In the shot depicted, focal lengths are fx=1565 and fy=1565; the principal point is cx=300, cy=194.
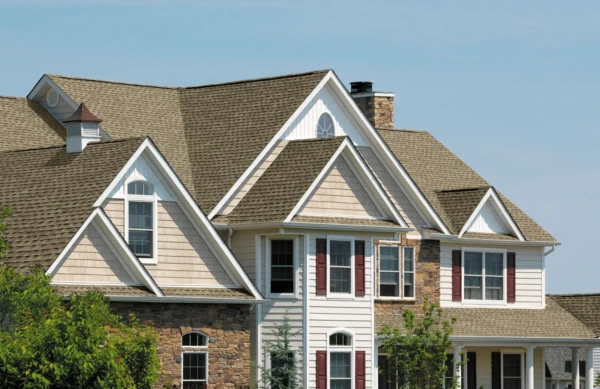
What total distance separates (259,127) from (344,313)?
6.36 meters

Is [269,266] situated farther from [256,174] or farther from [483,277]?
[483,277]

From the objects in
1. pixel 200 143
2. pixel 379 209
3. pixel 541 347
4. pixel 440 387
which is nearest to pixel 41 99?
pixel 200 143

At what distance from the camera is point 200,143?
158 ft

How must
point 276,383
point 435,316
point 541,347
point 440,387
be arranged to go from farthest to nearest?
point 541,347, point 435,316, point 440,387, point 276,383

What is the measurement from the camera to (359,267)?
149 feet

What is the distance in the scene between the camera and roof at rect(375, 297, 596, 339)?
1970 inches

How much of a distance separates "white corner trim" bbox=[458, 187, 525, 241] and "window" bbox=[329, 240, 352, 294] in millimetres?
6532

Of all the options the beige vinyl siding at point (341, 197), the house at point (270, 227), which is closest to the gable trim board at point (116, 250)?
the house at point (270, 227)

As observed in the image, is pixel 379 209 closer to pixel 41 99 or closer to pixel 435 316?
pixel 435 316

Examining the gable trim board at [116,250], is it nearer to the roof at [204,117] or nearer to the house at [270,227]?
the house at [270,227]

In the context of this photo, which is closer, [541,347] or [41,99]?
[41,99]

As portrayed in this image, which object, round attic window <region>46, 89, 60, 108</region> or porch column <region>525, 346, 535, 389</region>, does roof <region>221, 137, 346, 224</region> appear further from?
porch column <region>525, 346, 535, 389</region>

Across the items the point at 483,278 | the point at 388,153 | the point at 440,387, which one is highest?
the point at 388,153

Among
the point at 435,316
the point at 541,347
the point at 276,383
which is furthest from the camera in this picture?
the point at 541,347
